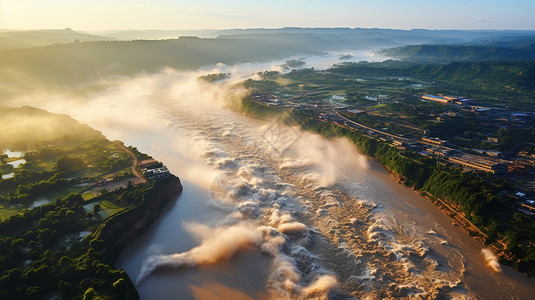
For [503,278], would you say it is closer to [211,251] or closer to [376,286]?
[376,286]

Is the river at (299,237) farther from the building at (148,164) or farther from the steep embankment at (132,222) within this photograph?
the building at (148,164)

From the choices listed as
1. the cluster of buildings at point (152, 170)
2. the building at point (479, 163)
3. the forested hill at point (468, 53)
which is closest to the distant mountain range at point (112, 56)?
the forested hill at point (468, 53)

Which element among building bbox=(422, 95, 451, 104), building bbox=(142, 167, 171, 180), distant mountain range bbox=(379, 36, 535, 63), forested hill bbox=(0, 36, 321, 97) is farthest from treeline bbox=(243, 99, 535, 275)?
distant mountain range bbox=(379, 36, 535, 63)

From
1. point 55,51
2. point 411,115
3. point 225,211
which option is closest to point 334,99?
point 411,115

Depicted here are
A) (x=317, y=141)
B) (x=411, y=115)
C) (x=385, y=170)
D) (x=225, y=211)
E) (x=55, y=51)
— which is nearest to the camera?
(x=225, y=211)

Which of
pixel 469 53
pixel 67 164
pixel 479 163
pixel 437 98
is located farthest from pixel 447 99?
pixel 469 53

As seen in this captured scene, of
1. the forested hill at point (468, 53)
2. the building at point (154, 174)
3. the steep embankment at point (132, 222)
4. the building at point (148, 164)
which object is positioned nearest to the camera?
the steep embankment at point (132, 222)

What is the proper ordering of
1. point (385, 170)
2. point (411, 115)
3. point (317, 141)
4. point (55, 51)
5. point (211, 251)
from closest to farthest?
1. point (211, 251)
2. point (385, 170)
3. point (317, 141)
4. point (411, 115)
5. point (55, 51)
